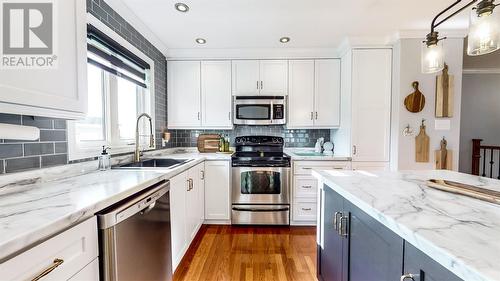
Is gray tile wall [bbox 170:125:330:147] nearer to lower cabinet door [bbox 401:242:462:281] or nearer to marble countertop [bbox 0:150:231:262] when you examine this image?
marble countertop [bbox 0:150:231:262]

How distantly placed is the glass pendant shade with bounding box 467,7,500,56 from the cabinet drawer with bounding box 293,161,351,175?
186 centimetres

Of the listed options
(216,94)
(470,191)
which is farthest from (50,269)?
(216,94)

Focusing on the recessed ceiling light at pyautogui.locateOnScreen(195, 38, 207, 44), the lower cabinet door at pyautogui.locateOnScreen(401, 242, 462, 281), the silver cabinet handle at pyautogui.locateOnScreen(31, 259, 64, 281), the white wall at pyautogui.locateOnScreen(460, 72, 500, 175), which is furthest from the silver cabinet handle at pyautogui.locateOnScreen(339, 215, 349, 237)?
the white wall at pyautogui.locateOnScreen(460, 72, 500, 175)

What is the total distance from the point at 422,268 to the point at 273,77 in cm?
275

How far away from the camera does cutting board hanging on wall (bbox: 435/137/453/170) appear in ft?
8.29

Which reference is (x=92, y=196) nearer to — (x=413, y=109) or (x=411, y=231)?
(x=411, y=231)

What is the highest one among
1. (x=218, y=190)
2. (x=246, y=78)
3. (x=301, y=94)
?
(x=246, y=78)

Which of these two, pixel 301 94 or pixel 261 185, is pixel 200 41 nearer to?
pixel 301 94

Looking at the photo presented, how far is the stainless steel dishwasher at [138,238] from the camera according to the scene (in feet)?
3.13

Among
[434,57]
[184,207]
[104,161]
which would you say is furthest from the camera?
[184,207]

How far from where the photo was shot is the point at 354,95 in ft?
8.89

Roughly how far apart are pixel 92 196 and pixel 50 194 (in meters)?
0.21

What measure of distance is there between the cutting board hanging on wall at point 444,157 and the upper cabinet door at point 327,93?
113cm

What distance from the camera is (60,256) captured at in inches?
29.4
